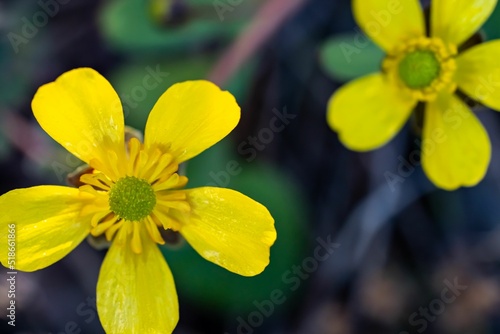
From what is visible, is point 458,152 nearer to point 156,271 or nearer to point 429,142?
point 429,142

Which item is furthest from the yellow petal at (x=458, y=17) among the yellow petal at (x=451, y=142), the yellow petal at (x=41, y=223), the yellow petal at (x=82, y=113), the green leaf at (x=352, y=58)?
the yellow petal at (x=41, y=223)

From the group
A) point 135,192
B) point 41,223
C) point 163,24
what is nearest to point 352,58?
point 163,24

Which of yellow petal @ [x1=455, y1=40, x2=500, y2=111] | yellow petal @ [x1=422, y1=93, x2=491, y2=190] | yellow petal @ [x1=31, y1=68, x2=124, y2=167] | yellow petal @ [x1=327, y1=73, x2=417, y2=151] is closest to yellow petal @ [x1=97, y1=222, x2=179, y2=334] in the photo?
yellow petal @ [x1=31, y1=68, x2=124, y2=167]

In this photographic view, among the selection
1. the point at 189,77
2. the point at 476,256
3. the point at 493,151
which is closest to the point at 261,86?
the point at 189,77

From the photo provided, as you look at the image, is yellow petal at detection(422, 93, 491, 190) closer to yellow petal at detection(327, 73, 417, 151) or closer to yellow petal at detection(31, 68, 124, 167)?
yellow petal at detection(327, 73, 417, 151)

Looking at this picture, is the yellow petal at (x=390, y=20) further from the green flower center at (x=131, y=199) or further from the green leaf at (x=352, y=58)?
the green flower center at (x=131, y=199)

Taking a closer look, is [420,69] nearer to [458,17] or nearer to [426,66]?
[426,66]
